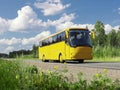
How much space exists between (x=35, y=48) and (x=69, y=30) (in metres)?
54.7

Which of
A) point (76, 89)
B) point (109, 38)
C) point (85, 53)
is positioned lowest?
point (76, 89)

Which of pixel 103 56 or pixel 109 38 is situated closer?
pixel 103 56

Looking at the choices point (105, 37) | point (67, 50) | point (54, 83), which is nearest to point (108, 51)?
point (67, 50)

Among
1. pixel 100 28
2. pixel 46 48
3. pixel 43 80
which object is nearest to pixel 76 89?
pixel 43 80

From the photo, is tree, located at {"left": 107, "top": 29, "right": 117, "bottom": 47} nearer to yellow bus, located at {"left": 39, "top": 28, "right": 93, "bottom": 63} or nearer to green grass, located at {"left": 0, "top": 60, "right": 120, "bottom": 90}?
yellow bus, located at {"left": 39, "top": 28, "right": 93, "bottom": 63}

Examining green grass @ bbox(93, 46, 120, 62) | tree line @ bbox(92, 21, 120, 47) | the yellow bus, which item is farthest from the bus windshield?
tree line @ bbox(92, 21, 120, 47)

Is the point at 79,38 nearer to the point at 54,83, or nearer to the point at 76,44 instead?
the point at 76,44

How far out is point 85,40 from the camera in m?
35.8

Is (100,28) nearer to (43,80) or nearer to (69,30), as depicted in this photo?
(69,30)

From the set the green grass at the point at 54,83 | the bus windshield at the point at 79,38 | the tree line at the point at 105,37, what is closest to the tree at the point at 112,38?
the tree line at the point at 105,37

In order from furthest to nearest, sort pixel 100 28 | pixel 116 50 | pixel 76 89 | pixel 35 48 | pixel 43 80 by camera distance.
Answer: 1. pixel 100 28
2. pixel 35 48
3. pixel 116 50
4. pixel 43 80
5. pixel 76 89

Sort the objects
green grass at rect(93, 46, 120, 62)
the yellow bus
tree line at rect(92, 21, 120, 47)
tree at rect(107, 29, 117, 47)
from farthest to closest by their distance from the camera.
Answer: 1. tree at rect(107, 29, 117, 47)
2. tree line at rect(92, 21, 120, 47)
3. green grass at rect(93, 46, 120, 62)
4. the yellow bus

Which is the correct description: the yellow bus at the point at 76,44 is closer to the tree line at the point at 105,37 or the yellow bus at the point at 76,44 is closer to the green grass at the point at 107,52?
the green grass at the point at 107,52

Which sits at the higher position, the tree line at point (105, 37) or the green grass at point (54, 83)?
the tree line at point (105, 37)
